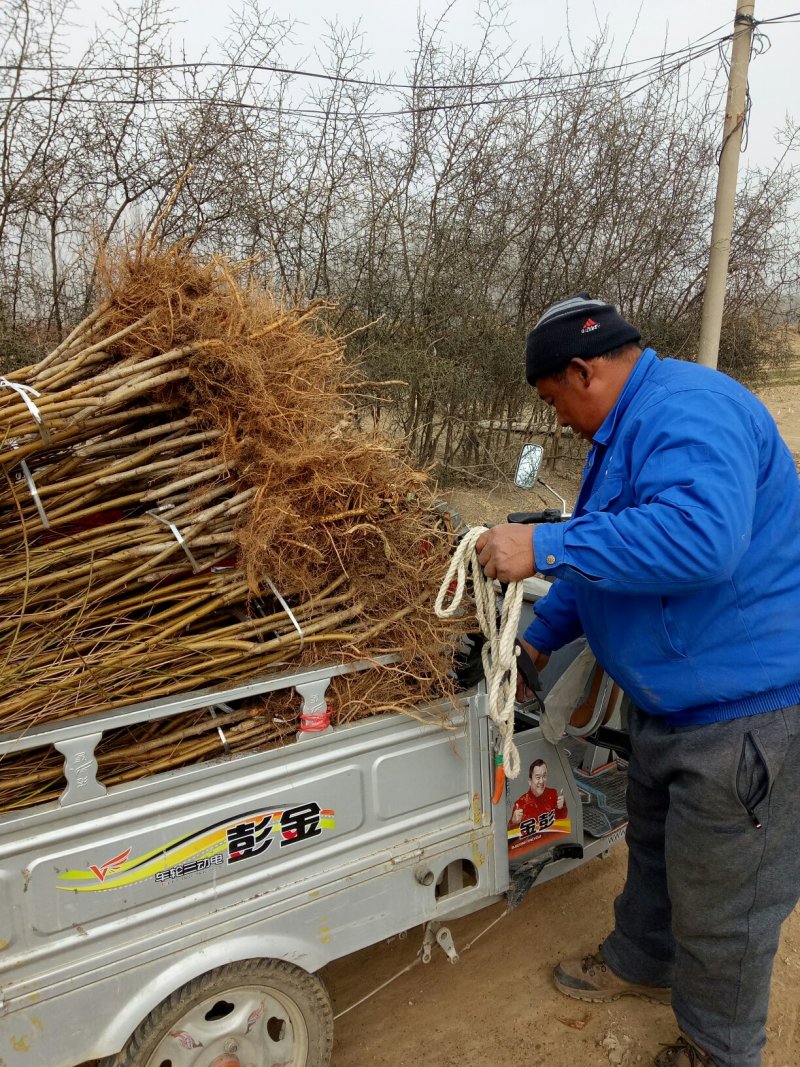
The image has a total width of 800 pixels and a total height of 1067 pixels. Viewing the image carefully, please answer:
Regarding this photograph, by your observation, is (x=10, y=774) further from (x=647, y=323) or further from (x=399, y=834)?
(x=647, y=323)

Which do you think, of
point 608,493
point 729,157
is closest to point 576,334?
point 608,493

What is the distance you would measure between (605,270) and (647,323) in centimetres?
156

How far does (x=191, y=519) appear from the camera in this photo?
219 cm

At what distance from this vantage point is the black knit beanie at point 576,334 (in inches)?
88.4

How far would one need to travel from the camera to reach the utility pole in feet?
28.4

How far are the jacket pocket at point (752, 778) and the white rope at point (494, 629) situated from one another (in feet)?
2.23

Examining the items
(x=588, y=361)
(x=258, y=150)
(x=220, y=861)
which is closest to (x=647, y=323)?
(x=258, y=150)

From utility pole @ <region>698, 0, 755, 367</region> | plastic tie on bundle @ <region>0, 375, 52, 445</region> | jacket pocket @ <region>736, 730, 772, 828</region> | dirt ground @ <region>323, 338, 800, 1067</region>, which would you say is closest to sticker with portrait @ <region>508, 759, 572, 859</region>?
dirt ground @ <region>323, 338, 800, 1067</region>

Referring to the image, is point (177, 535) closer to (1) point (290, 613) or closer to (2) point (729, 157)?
(1) point (290, 613)

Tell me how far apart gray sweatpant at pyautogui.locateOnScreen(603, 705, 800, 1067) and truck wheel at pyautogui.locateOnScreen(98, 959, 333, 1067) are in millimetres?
1218

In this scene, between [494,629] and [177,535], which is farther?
[494,629]

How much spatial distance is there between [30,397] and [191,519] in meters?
0.61

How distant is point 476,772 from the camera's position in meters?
2.53

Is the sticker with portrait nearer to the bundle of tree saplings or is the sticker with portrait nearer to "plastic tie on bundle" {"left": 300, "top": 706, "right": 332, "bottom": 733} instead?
the bundle of tree saplings
